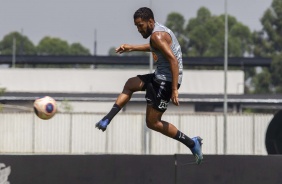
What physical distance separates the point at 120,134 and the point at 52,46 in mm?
116480

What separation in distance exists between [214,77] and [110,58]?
9416mm

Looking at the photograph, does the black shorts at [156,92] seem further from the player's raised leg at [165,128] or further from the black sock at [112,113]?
the black sock at [112,113]

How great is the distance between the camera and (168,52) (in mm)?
11617

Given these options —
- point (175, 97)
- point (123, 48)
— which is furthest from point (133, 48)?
point (175, 97)

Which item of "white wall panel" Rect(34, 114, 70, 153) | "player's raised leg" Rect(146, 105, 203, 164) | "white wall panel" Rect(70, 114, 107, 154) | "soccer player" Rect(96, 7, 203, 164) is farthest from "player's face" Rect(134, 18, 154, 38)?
"white wall panel" Rect(34, 114, 70, 153)

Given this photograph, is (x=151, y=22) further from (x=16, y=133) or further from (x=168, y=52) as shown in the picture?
(x=16, y=133)

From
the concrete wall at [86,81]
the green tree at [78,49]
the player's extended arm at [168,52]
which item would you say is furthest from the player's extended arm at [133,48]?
the green tree at [78,49]

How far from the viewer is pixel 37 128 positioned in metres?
43.3

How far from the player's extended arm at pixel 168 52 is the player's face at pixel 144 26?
96mm

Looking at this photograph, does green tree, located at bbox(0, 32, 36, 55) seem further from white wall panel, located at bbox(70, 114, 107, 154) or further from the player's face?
the player's face

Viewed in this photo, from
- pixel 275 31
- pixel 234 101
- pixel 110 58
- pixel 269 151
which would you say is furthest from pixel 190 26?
pixel 269 151

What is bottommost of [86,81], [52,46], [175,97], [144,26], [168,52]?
[175,97]

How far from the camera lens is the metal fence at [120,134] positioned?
42.8 m

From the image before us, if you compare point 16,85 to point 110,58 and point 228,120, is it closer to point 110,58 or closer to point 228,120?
point 110,58
